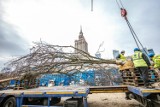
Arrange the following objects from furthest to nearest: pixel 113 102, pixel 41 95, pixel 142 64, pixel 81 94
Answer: pixel 113 102
pixel 41 95
pixel 142 64
pixel 81 94

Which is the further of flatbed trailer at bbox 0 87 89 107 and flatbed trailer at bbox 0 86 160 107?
flatbed trailer at bbox 0 87 89 107

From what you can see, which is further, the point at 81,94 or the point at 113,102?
the point at 113,102

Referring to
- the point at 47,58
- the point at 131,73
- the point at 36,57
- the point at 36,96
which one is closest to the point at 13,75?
the point at 36,57

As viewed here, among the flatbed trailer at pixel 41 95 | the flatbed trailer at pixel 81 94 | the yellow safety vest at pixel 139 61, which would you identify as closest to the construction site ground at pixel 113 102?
the flatbed trailer at pixel 81 94

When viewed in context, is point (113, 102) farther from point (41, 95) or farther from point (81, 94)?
point (41, 95)

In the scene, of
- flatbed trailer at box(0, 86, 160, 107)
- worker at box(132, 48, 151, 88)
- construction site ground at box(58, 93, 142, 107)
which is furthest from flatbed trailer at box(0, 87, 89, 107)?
worker at box(132, 48, 151, 88)

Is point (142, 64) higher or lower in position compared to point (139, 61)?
lower

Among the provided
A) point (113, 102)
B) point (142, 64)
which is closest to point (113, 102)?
point (113, 102)

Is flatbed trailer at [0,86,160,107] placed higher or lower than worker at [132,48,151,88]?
lower

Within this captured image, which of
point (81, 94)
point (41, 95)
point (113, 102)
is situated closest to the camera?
point (81, 94)

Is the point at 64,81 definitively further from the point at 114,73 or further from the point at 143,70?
the point at 143,70

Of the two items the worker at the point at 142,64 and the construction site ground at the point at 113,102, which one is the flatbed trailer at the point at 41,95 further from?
the worker at the point at 142,64

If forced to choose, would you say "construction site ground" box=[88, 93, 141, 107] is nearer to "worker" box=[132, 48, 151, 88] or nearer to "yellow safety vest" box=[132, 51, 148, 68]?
"worker" box=[132, 48, 151, 88]

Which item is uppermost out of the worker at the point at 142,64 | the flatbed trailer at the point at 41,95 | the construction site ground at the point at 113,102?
the worker at the point at 142,64
